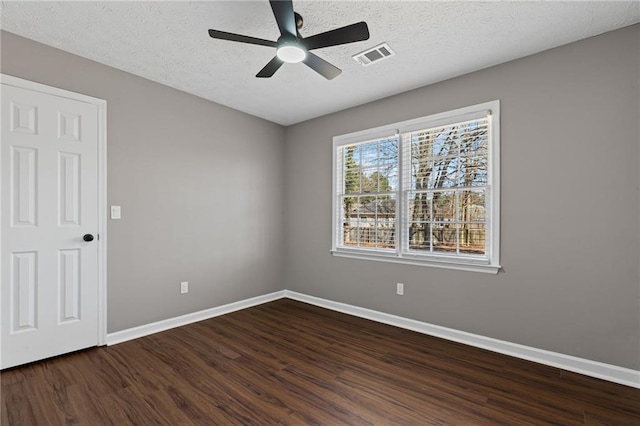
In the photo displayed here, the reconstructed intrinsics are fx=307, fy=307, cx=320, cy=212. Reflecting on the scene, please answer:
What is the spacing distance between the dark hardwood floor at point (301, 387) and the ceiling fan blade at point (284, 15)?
244 centimetres

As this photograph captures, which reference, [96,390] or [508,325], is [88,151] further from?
[508,325]

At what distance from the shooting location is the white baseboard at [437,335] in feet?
7.69

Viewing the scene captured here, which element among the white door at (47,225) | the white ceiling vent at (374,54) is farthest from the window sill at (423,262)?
the white door at (47,225)

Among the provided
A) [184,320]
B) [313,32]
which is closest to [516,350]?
[313,32]

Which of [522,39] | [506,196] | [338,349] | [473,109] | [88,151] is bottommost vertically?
[338,349]

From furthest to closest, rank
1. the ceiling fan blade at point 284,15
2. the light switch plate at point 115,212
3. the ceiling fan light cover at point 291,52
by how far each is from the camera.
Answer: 1. the light switch plate at point 115,212
2. the ceiling fan light cover at point 291,52
3. the ceiling fan blade at point 284,15

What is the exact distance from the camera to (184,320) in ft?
11.5

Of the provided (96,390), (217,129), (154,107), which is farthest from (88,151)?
(96,390)

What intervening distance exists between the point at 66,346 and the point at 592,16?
491 centimetres

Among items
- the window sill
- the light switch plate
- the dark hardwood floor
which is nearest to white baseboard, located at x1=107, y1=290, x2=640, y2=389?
the dark hardwood floor

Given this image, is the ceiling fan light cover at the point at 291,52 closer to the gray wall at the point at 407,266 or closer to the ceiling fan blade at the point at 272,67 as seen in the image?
the ceiling fan blade at the point at 272,67

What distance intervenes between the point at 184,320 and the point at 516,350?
339 centimetres

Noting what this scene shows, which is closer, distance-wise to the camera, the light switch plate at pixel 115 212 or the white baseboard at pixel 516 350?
the white baseboard at pixel 516 350

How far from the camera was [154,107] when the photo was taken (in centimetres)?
329
